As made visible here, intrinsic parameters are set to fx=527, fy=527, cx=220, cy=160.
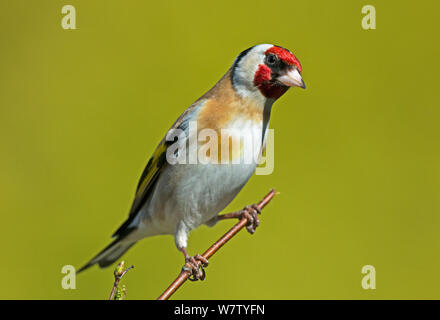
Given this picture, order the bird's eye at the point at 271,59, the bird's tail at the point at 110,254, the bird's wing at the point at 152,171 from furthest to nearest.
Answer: the bird's tail at the point at 110,254, the bird's wing at the point at 152,171, the bird's eye at the point at 271,59

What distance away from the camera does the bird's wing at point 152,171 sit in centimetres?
227

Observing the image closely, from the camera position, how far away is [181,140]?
219 centimetres

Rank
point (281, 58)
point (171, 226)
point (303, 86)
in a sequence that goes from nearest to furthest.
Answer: point (303, 86) < point (281, 58) < point (171, 226)

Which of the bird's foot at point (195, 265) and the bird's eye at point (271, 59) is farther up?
the bird's eye at point (271, 59)

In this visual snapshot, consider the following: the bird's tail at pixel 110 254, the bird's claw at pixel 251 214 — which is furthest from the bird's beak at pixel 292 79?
the bird's tail at pixel 110 254

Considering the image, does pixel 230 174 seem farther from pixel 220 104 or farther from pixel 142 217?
pixel 142 217

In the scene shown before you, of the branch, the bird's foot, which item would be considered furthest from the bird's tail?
the branch

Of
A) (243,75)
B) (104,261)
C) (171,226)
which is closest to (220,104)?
(243,75)

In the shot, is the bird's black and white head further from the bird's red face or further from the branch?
the branch

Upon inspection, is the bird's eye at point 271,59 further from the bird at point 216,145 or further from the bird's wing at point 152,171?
the bird's wing at point 152,171

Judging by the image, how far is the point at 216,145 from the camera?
6.72 feet

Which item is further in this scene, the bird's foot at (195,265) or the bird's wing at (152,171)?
the bird's wing at (152,171)

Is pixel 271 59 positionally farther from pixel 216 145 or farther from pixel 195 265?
pixel 195 265

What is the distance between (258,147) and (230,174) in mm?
168
